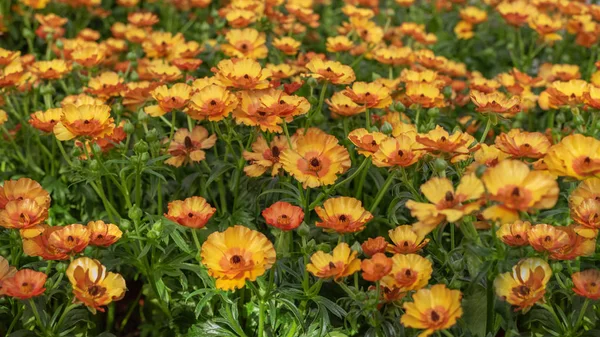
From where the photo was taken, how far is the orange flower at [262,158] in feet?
8.38

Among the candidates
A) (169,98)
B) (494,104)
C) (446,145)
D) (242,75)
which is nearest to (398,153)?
(446,145)

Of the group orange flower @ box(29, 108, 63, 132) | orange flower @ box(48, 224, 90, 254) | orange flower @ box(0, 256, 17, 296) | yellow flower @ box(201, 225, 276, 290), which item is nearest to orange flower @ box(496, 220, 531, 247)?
yellow flower @ box(201, 225, 276, 290)

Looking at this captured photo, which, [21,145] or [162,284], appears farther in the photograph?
[21,145]

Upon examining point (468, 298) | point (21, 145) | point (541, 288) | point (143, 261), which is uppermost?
point (541, 288)

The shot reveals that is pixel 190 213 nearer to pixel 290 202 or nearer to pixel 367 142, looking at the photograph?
pixel 290 202

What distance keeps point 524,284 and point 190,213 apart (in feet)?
3.27

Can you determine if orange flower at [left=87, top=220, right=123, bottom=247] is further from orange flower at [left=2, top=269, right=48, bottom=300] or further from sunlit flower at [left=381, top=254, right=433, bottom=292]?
sunlit flower at [left=381, top=254, right=433, bottom=292]

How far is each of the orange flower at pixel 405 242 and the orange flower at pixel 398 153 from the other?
0.21m

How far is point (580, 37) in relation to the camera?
4.11 metres

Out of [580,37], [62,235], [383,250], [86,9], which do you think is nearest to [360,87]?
[383,250]

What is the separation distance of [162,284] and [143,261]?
4.2 inches

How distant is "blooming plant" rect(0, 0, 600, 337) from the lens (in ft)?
6.64

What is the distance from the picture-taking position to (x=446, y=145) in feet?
6.93

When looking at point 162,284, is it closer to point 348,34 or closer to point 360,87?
point 360,87
